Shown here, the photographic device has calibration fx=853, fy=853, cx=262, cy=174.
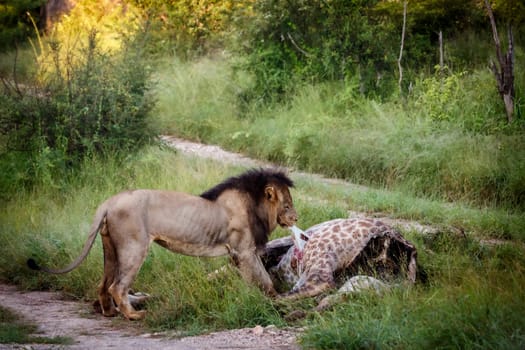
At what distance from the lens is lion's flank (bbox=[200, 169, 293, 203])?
7.24m

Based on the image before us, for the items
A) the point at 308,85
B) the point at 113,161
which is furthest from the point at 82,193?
the point at 308,85

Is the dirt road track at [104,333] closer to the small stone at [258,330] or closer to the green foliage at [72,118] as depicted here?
the small stone at [258,330]

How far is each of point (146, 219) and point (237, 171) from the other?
16.6 ft

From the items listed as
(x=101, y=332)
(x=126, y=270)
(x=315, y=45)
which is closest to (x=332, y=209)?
(x=126, y=270)

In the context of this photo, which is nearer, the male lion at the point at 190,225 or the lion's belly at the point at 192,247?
the male lion at the point at 190,225

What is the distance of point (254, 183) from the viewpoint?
7.27 metres

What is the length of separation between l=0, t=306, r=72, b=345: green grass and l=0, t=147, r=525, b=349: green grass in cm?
93

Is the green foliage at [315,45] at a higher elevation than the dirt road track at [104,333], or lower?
higher

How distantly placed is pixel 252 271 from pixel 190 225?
64 centimetres

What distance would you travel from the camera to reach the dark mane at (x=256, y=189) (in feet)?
23.6

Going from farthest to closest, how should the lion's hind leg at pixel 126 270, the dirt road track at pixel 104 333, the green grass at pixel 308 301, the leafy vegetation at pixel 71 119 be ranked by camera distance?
the leafy vegetation at pixel 71 119 → the lion's hind leg at pixel 126 270 → the dirt road track at pixel 104 333 → the green grass at pixel 308 301

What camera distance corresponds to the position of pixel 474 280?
576 centimetres

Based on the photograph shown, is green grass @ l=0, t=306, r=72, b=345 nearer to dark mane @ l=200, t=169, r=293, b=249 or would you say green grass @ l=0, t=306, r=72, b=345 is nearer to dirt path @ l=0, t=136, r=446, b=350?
dirt path @ l=0, t=136, r=446, b=350

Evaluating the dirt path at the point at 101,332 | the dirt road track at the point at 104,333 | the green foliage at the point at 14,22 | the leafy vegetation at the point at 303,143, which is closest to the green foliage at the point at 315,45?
the leafy vegetation at the point at 303,143
